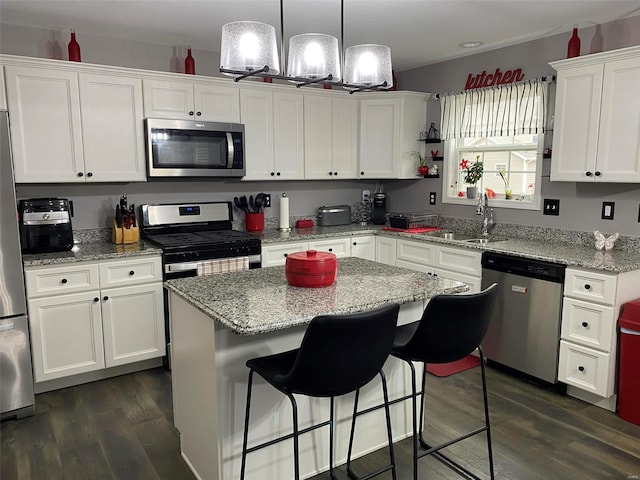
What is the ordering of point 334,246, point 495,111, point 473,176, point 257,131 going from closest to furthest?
point 495,111
point 257,131
point 473,176
point 334,246

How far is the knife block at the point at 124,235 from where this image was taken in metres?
3.60

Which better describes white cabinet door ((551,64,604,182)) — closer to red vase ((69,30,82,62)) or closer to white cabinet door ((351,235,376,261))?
white cabinet door ((351,235,376,261))

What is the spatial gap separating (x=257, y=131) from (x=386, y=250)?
1.57m

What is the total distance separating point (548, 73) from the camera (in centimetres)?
363

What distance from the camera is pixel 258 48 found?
203 centimetres

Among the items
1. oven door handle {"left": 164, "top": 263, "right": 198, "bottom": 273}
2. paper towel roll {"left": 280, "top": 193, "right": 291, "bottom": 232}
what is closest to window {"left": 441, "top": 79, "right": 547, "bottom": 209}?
paper towel roll {"left": 280, "top": 193, "right": 291, "bottom": 232}

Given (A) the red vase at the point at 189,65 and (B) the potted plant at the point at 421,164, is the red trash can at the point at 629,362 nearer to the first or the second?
(B) the potted plant at the point at 421,164

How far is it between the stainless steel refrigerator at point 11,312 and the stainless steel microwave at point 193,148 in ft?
3.45

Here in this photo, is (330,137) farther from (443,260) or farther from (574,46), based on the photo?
(574,46)

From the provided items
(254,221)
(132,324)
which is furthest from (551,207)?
(132,324)

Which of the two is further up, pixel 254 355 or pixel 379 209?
pixel 379 209

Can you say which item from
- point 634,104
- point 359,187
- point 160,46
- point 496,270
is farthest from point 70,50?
point 634,104

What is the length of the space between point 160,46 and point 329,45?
2.25 meters

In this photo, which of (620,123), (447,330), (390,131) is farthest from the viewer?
(390,131)
